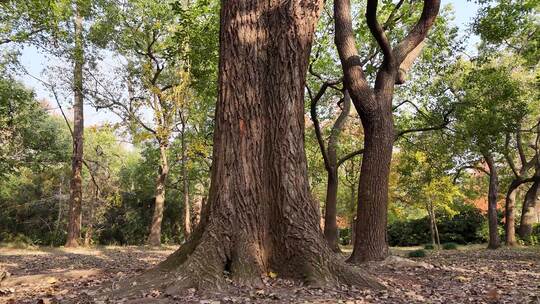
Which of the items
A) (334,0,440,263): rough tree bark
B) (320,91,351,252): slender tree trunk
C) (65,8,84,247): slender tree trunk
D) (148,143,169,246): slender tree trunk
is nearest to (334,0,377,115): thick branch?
(334,0,440,263): rough tree bark

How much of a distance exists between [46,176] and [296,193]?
2437 cm

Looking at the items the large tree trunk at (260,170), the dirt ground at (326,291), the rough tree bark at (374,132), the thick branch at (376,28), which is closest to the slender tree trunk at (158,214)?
the rough tree bark at (374,132)

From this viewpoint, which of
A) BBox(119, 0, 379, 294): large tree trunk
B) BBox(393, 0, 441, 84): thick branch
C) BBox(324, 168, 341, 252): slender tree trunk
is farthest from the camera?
BBox(324, 168, 341, 252): slender tree trunk

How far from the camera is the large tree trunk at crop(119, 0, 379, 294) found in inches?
195

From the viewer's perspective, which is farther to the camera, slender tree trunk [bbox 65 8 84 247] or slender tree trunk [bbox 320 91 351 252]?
slender tree trunk [bbox 65 8 84 247]

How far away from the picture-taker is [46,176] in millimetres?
25297

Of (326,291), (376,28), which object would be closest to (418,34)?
(376,28)

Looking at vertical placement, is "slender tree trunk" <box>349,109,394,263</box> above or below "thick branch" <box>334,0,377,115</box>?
below

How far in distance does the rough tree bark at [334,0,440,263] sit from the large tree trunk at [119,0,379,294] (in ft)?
8.35

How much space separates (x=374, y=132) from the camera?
792 centimetres

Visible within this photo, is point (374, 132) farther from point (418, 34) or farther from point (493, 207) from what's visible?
point (493, 207)

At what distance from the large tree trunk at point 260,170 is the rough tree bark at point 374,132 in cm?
255

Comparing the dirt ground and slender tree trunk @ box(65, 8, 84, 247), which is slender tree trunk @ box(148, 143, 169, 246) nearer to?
slender tree trunk @ box(65, 8, 84, 247)

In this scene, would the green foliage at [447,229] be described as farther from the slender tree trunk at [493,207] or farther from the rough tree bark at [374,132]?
the rough tree bark at [374,132]
